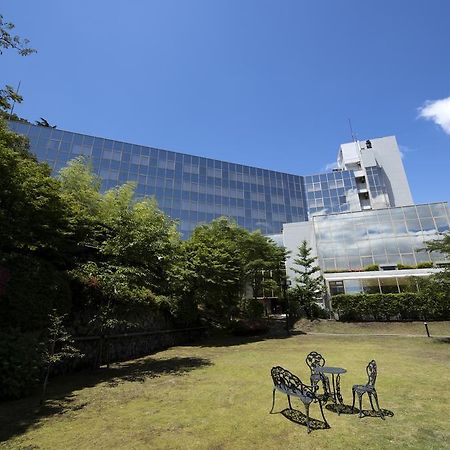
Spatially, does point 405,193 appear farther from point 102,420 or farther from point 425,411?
point 102,420

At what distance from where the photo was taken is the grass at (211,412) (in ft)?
16.1

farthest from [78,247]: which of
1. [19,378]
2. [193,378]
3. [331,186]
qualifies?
[331,186]

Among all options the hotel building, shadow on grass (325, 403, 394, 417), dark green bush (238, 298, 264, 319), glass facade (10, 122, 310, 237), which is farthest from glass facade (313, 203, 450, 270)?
shadow on grass (325, 403, 394, 417)

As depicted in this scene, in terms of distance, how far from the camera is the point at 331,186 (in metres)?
58.6

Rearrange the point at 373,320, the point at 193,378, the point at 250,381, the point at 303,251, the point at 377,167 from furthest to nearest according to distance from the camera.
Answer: the point at 377,167 < the point at 303,251 < the point at 373,320 < the point at 193,378 < the point at 250,381

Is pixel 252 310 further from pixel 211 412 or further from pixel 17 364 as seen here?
pixel 17 364

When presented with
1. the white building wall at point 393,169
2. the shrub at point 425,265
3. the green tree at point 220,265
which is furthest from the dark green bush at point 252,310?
the white building wall at point 393,169

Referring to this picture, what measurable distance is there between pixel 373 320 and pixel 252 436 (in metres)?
23.4

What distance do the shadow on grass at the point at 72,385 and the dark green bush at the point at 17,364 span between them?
1.15ft

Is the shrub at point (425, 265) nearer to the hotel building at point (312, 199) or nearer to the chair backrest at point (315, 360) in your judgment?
the hotel building at point (312, 199)

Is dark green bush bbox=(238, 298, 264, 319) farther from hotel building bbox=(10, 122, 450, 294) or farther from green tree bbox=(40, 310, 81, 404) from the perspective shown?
green tree bbox=(40, 310, 81, 404)

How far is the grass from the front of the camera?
4918 millimetres

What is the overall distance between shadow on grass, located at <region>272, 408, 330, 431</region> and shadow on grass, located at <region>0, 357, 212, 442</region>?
195 inches

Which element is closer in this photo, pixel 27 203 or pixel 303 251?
pixel 27 203
